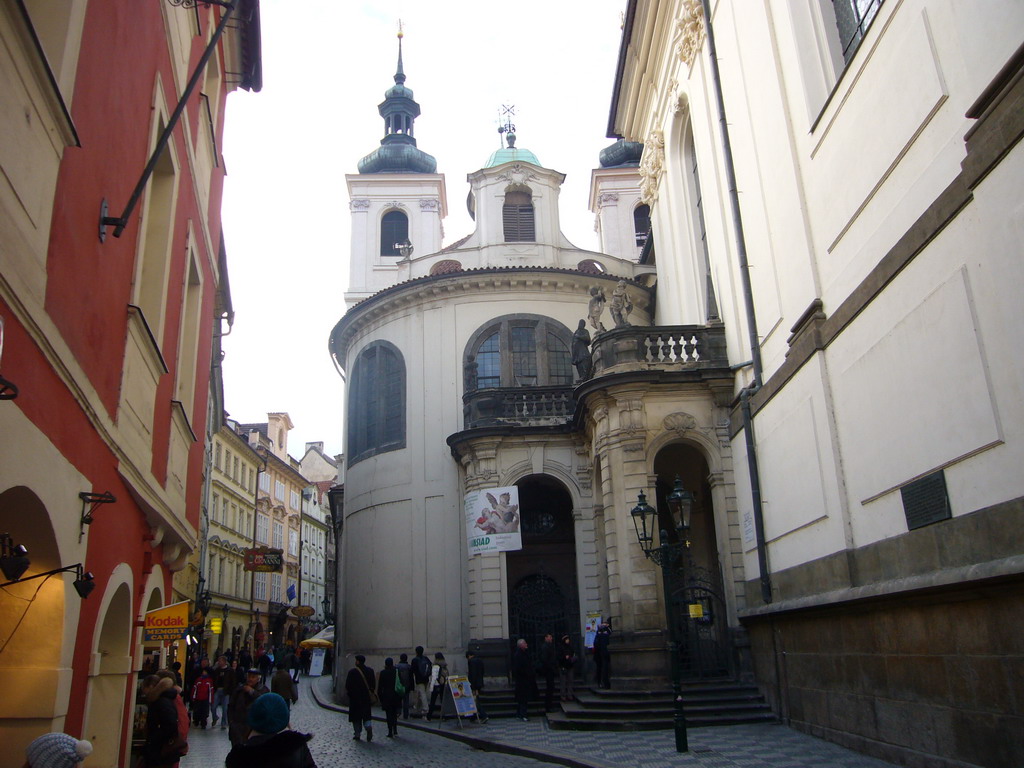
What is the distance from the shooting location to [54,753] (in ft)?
13.8

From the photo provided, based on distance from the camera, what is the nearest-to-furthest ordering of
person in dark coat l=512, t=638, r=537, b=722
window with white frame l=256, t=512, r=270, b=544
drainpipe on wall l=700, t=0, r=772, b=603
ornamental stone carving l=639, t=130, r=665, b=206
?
drainpipe on wall l=700, t=0, r=772, b=603 < person in dark coat l=512, t=638, r=537, b=722 < ornamental stone carving l=639, t=130, r=665, b=206 < window with white frame l=256, t=512, r=270, b=544

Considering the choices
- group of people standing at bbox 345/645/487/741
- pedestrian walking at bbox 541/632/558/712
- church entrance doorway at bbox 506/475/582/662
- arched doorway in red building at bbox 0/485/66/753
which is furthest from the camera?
church entrance doorway at bbox 506/475/582/662

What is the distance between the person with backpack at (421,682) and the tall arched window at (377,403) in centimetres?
727

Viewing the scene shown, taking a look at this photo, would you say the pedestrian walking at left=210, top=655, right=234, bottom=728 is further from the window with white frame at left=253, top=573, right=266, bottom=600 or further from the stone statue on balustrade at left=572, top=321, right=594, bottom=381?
the window with white frame at left=253, top=573, right=266, bottom=600

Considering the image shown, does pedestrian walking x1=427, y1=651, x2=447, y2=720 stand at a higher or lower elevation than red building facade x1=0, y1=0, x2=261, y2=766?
lower

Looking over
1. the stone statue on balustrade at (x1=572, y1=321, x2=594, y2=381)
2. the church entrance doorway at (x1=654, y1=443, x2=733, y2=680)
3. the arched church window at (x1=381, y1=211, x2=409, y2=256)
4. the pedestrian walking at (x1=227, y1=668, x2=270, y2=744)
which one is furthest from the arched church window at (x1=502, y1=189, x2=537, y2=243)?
the pedestrian walking at (x1=227, y1=668, x2=270, y2=744)

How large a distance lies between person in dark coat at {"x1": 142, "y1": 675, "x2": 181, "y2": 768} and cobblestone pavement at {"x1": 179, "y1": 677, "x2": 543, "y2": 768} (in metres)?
4.75

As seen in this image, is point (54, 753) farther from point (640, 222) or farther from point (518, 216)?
point (640, 222)

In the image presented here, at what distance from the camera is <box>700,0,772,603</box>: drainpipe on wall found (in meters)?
15.8

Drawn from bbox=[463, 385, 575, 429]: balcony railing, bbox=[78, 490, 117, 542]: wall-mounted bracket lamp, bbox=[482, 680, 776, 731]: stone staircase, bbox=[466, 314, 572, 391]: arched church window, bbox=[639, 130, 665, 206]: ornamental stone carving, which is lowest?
bbox=[482, 680, 776, 731]: stone staircase

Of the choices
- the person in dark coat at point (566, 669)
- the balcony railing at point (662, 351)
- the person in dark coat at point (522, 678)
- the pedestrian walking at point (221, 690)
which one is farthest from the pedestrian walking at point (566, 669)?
the pedestrian walking at point (221, 690)

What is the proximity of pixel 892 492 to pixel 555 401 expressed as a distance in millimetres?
13434

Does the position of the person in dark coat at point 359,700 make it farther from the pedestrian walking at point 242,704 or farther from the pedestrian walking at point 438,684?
the pedestrian walking at point 242,704

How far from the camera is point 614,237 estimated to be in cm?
4269
